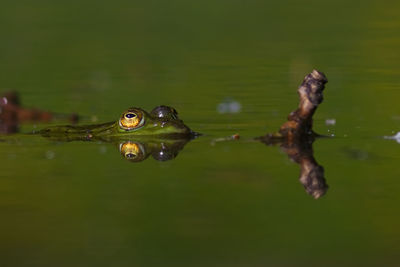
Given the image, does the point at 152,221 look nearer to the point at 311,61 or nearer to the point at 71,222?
the point at 71,222

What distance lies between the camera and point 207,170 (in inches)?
232

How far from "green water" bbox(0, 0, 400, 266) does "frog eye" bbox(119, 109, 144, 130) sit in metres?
0.18

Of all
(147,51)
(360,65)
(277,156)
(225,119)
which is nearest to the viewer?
(277,156)

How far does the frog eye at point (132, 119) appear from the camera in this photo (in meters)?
6.71

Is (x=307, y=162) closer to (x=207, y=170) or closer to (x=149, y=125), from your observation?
(x=207, y=170)

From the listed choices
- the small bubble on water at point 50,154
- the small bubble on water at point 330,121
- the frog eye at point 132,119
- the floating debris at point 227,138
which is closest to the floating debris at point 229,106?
the small bubble on water at point 330,121

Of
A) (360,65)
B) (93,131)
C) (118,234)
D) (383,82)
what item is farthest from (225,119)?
(360,65)

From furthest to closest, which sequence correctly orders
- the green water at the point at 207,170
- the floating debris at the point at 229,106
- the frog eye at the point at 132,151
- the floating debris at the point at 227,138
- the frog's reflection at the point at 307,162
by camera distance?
the floating debris at the point at 229,106 < the floating debris at the point at 227,138 < the frog eye at the point at 132,151 < the frog's reflection at the point at 307,162 < the green water at the point at 207,170

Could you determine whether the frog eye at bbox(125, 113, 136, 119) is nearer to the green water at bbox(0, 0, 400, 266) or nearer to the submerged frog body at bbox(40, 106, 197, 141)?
the submerged frog body at bbox(40, 106, 197, 141)

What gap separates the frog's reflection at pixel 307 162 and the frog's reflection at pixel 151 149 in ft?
2.04

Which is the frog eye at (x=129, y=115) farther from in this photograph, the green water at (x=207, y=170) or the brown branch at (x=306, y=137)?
the brown branch at (x=306, y=137)

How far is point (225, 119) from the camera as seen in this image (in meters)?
7.87

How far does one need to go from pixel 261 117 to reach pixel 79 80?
345 centimetres

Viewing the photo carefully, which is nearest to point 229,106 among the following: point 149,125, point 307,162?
point 149,125
